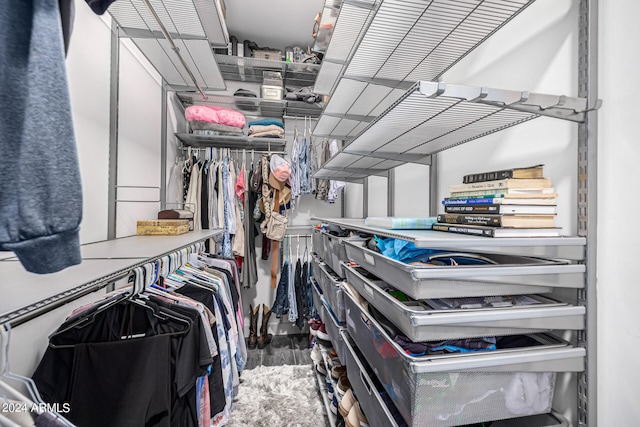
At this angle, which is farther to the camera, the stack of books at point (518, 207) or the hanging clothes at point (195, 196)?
the hanging clothes at point (195, 196)

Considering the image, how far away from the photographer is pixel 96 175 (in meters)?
1.32

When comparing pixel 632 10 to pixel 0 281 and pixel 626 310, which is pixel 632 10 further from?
pixel 0 281

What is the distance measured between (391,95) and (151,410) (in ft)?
5.54

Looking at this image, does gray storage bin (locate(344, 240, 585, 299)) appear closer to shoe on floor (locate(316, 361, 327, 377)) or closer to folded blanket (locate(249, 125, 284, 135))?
shoe on floor (locate(316, 361, 327, 377))

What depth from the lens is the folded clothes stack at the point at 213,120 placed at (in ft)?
7.63

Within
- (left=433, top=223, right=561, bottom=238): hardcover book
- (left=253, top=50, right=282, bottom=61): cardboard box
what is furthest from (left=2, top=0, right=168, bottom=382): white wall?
(left=433, top=223, right=561, bottom=238): hardcover book

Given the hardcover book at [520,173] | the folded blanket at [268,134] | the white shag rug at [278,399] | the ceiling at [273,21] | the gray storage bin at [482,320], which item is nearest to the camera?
the gray storage bin at [482,320]

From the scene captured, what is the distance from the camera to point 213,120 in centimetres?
235

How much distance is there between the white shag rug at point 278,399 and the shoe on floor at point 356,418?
23.8 inches

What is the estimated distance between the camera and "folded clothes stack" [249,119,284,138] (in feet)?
8.11

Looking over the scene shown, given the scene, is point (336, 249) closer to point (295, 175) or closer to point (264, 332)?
point (295, 175)

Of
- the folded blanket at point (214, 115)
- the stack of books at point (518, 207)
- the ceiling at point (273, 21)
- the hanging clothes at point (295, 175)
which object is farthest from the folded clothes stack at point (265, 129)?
the stack of books at point (518, 207)

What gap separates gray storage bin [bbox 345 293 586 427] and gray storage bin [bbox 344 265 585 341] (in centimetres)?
5

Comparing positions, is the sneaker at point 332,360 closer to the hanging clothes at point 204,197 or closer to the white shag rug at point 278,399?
the white shag rug at point 278,399
